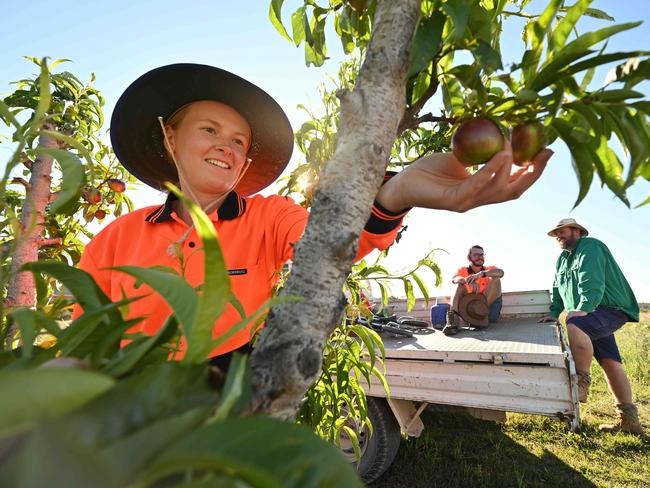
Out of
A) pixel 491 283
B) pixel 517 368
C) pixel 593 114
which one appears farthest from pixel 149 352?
pixel 491 283

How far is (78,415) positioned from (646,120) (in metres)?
0.92

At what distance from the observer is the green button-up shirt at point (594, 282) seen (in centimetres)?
437

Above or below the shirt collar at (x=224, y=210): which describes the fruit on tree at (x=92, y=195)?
above

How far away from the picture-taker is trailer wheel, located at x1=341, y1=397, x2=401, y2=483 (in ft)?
11.1

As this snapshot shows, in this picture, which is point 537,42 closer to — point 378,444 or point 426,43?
point 426,43

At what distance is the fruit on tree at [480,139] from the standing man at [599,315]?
172 inches

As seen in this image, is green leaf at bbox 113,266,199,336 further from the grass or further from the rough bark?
the grass

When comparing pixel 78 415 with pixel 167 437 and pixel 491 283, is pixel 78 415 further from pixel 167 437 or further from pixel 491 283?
pixel 491 283

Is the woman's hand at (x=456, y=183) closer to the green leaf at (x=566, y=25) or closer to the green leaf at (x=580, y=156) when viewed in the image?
the green leaf at (x=580, y=156)

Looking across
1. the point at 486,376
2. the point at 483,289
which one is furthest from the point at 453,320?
the point at 486,376

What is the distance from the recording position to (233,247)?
1.55 m

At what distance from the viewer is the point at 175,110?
1773 millimetres

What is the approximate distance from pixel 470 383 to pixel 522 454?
4.60ft

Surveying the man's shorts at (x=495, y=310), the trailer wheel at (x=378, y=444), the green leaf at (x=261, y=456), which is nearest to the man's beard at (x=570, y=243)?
the man's shorts at (x=495, y=310)
